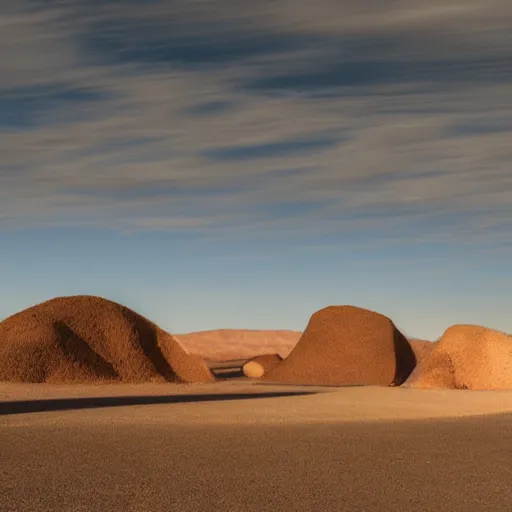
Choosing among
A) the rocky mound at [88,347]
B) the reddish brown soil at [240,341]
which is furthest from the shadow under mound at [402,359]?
the reddish brown soil at [240,341]

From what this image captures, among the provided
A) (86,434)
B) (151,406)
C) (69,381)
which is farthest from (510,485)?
(69,381)

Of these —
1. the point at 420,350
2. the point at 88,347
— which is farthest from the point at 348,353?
the point at 420,350

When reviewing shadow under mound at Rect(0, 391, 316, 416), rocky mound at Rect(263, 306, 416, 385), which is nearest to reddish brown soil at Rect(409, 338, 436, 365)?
rocky mound at Rect(263, 306, 416, 385)

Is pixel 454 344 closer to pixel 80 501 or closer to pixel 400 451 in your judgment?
pixel 400 451

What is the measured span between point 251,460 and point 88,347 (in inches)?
1043

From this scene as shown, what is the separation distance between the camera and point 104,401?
26188 mm

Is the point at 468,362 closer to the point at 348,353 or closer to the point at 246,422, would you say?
the point at 348,353

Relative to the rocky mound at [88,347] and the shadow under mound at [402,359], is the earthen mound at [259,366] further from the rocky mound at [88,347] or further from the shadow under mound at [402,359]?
the rocky mound at [88,347]

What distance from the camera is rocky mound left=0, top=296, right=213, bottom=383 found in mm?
36281

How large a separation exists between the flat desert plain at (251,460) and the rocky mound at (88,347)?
1319 centimetres

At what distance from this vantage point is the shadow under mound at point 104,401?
23203 mm

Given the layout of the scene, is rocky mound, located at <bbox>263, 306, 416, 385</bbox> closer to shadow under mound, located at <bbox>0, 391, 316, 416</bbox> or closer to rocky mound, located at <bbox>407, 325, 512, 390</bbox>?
rocky mound, located at <bbox>407, 325, 512, 390</bbox>

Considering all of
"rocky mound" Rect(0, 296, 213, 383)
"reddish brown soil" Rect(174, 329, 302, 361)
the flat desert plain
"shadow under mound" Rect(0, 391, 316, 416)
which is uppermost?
"reddish brown soil" Rect(174, 329, 302, 361)

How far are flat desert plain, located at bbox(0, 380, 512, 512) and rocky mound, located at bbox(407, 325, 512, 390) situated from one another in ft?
52.4
